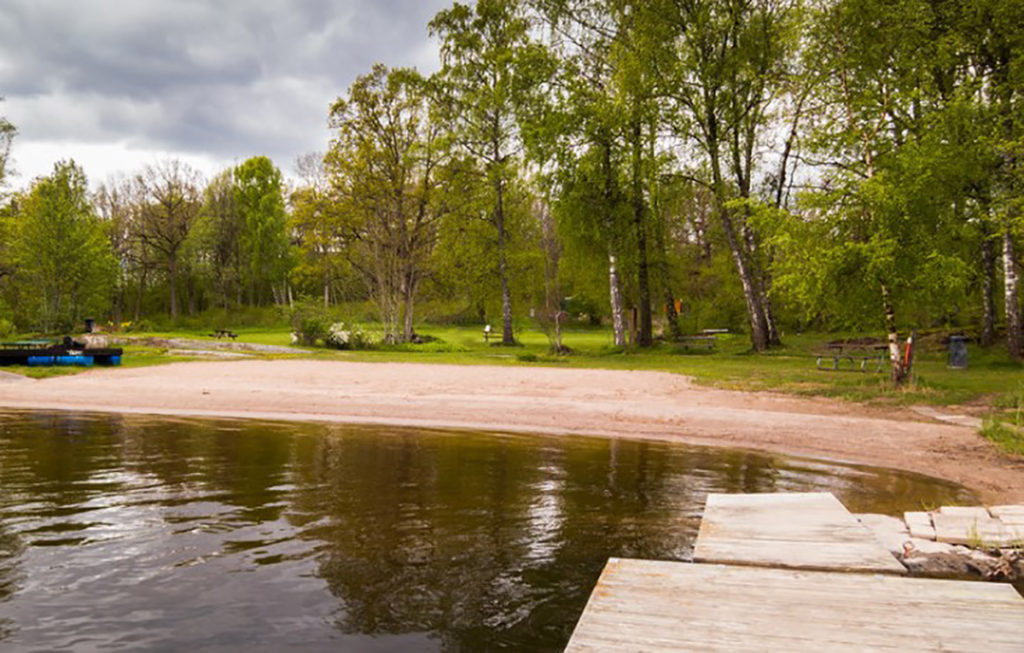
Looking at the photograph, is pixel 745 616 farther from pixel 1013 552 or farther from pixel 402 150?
pixel 402 150

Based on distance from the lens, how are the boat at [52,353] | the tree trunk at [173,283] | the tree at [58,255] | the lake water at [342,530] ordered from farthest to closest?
the tree trunk at [173,283]
the tree at [58,255]
the boat at [52,353]
the lake water at [342,530]

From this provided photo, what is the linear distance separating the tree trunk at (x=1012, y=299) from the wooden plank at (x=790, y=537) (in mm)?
19405

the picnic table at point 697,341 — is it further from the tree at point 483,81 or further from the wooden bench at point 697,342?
the tree at point 483,81

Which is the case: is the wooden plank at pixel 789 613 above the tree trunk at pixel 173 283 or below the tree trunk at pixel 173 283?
below

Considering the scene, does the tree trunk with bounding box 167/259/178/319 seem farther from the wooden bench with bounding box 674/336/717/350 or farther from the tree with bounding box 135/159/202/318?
the wooden bench with bounding box 674/336/717/350

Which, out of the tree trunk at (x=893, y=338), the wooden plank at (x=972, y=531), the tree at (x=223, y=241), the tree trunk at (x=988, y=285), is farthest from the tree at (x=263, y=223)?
the wooden plank at (x=972, y=531)

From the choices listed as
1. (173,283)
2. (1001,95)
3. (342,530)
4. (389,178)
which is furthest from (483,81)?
(173,283)

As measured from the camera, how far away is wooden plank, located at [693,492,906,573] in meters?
5.04

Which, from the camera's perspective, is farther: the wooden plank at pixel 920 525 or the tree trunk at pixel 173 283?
the tree trunk at pixel 173 283

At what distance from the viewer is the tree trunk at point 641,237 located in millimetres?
29078

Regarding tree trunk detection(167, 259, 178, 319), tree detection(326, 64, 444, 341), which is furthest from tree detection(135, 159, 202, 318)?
tree detection(326, 64, 444, 341)

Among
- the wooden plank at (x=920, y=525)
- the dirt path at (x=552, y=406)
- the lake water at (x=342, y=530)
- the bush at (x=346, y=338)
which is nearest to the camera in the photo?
the lake water at (x=342, y=530)

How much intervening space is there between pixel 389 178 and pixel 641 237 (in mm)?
15727

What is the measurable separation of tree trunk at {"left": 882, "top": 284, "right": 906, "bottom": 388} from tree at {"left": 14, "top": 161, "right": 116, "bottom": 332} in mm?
47999
